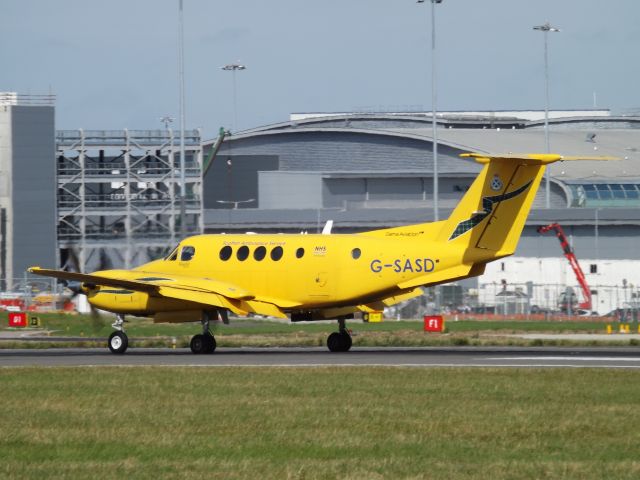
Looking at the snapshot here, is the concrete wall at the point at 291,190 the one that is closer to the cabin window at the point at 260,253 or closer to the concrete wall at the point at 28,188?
the concrete wall at the point at 28,188

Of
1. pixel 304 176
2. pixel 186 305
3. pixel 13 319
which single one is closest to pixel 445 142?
pixel 304 176

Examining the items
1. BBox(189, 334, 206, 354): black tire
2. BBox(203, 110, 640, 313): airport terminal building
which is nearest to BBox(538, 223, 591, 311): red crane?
BBox(203, 110, 640, 313): airport terminal building

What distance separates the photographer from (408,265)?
3881cm

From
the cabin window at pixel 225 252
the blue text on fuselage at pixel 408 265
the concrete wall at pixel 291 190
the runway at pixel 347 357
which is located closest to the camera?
the runway at pixel 347 357

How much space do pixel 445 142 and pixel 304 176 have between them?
1479 cm

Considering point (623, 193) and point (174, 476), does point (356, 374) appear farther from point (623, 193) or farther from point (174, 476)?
point (623, 193)

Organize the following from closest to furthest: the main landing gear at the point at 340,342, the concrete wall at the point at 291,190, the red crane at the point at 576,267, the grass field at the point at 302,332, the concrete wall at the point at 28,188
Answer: the main landing gear at the point at 340,342
the grass field at the point at 302,332
the red crane at the point at 576,267
the concrete wall at the point at 28,188
the concrete wall at the point at 291,190

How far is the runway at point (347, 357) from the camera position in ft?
114

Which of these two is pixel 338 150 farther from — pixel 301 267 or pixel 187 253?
pixel 301 267

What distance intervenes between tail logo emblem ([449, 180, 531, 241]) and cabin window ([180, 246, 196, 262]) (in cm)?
932

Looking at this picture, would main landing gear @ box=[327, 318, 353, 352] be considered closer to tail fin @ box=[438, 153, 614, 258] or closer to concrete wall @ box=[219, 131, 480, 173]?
tail fin @ box=[438, 153, 614, 258]

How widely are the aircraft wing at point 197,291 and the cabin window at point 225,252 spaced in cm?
100

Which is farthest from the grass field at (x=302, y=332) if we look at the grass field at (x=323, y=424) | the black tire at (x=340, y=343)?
the grass field at (x=323, y=424)

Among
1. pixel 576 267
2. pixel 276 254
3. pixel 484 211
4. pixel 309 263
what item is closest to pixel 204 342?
pixel 276 254
